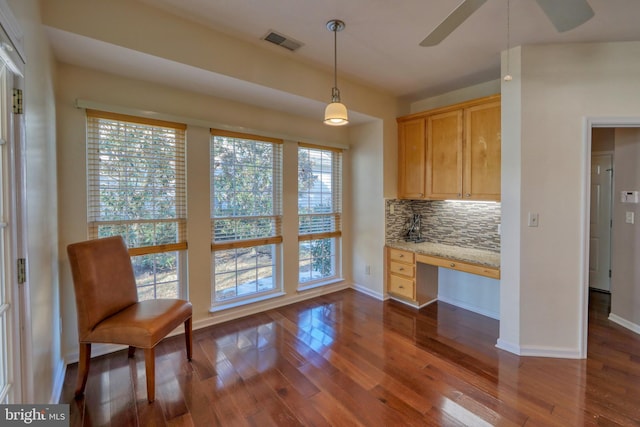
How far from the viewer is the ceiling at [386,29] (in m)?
2.05

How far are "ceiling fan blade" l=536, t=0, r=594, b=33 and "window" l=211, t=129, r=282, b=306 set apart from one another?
2.68 m

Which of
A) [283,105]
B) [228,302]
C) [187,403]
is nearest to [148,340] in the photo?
[187,403]

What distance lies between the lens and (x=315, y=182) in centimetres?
400

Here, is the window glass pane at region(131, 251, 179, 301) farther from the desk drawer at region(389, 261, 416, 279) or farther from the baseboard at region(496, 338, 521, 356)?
the baseboard at region(496, 338, 521, 356)

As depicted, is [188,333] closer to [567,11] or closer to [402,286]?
[402,286]

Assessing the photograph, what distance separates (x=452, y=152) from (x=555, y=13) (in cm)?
189

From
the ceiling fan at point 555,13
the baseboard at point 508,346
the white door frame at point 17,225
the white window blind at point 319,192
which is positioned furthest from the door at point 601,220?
the white door frame at point 17,225

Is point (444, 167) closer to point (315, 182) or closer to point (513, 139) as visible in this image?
point (513, 139)

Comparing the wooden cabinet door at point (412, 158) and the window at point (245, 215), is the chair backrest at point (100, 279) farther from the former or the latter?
the wooden cabinet door at point (412, 158)

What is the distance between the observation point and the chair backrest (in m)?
2.00

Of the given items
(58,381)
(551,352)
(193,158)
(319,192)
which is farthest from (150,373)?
(551,352)

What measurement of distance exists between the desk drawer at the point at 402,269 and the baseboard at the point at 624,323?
7.14 feet

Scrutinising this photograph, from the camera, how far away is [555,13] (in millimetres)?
1513

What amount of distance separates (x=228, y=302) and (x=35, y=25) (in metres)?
2.74
